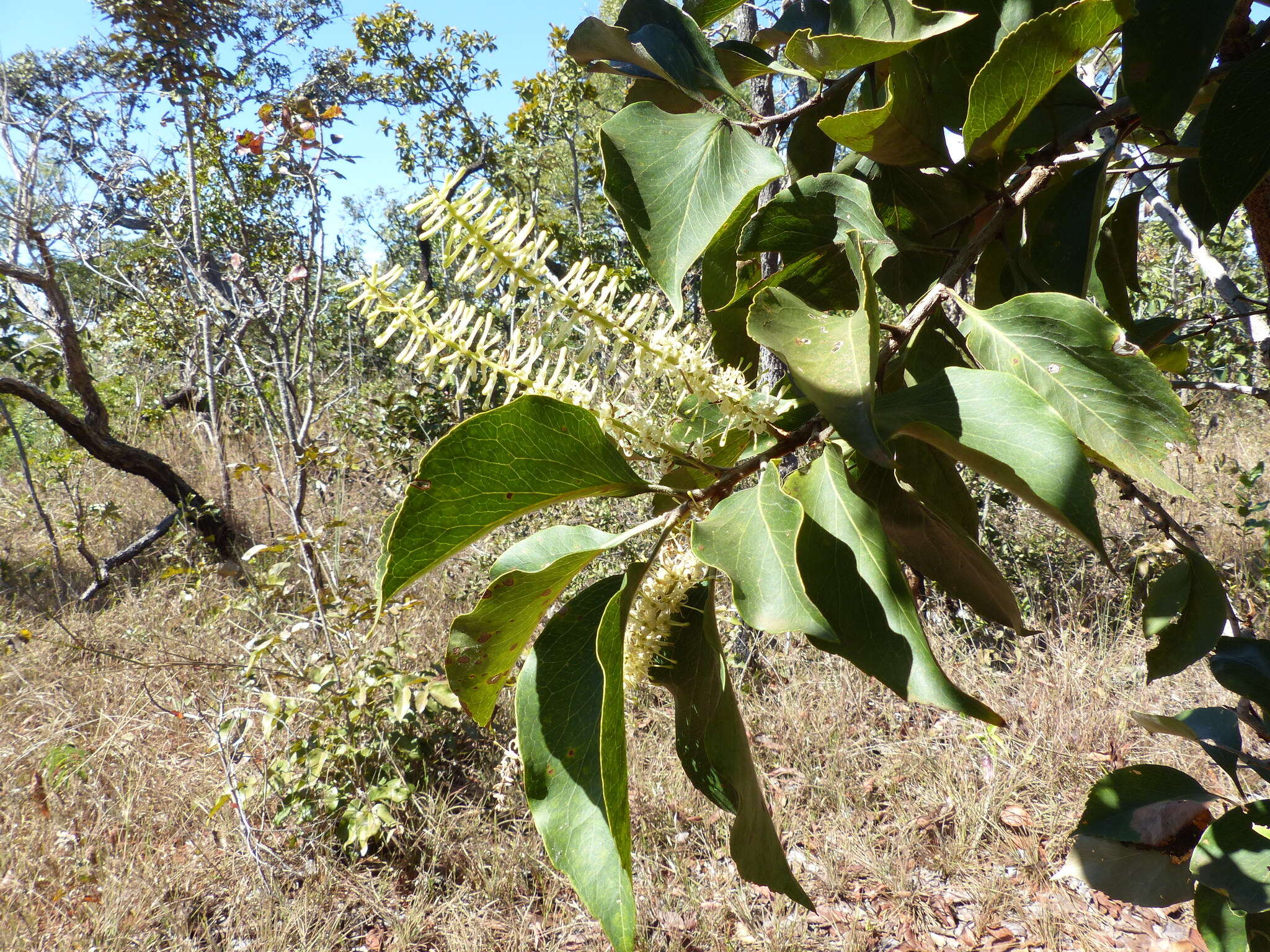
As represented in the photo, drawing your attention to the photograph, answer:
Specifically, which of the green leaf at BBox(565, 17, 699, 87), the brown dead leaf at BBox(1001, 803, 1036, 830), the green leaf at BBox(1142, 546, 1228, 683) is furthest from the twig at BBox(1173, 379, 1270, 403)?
the brown dead leaf at BBox(1001, 803, 1036, 830)

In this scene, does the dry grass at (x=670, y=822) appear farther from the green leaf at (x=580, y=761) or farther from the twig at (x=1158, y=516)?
the green leaf at (x=580, y=761)

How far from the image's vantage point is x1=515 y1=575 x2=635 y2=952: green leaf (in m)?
0.42

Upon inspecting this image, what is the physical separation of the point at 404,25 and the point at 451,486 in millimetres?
6523

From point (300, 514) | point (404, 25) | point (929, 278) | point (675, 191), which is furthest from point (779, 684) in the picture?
point (404, 25)

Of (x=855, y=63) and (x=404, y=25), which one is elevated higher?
(x=404, y=25)

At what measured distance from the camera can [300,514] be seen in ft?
11.4

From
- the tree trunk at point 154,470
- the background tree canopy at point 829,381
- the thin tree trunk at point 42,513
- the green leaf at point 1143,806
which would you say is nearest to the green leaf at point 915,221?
the background tree canopy at point 829,381

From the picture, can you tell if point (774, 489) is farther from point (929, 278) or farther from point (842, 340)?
point (929, 278)

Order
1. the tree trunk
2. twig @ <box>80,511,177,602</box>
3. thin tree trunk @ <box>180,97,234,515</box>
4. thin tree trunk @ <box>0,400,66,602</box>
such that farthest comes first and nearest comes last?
the tree trunk < twig @ <box>80,511,177,602</box> < thin tree trunk @ <box>0,400,66,602</box> < thin tree trunk @ <box>180,97,234,515</box>

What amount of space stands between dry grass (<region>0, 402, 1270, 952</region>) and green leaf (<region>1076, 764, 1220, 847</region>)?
1.52 m

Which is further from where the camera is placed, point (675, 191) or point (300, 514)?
point (300, 514)

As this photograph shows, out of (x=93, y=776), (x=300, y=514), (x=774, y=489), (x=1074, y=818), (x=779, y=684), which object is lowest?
(x=1074, y=818)

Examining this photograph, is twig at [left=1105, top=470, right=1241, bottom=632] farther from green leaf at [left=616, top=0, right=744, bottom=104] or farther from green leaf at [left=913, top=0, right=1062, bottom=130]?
green leaf at [left=616, top=0, right=744, bottom=104]

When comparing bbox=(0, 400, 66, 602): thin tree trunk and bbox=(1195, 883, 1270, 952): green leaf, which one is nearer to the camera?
bbox=(1195, 883, 1270, 952): green leaf
